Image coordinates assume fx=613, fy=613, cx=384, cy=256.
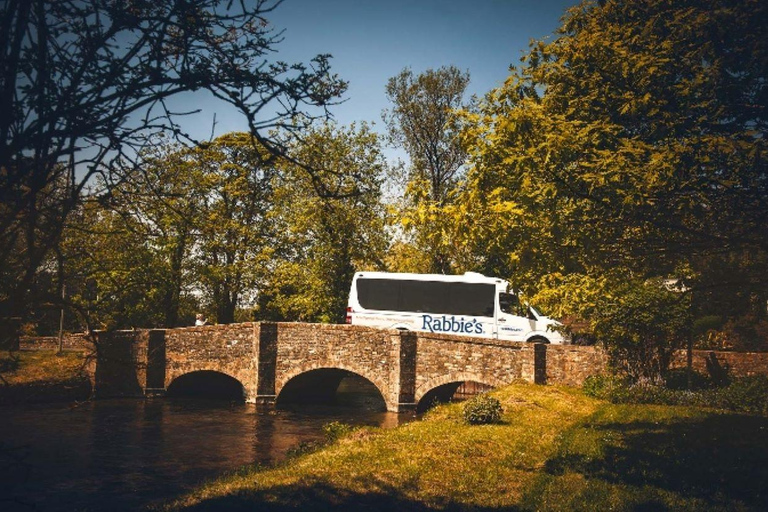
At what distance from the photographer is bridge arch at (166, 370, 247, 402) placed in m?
31.3

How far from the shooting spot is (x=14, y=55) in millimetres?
4355

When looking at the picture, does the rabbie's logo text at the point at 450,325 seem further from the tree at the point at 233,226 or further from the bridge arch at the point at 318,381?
the tree at the point at 233,226

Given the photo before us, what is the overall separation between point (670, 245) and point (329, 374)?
22.6 meters

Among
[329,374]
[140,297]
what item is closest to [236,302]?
[140,297]

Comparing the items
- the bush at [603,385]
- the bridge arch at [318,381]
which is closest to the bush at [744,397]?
the bush at [603,385]

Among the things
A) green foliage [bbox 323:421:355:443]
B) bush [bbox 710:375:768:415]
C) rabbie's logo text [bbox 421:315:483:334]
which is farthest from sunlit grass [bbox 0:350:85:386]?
bush [bbox 710:375:768:415]

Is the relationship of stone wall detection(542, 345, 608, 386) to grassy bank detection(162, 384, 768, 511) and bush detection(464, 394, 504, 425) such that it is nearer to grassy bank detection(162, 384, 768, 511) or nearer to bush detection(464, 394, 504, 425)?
grassy bank detection(162, 384, 768, 511)

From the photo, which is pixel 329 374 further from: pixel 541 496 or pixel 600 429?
pixel 541 496

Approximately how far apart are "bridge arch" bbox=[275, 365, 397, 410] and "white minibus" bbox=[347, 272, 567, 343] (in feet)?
8.54

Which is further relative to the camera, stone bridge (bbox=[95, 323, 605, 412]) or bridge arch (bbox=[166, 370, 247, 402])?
A: bridge arch (bbox=[166, 370, 247, 402])

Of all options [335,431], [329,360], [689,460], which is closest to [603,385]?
[689,460]

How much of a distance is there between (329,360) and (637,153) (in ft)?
64.3

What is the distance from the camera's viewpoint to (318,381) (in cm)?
3062

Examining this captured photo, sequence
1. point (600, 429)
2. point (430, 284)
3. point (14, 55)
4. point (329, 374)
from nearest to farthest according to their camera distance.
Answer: point (14, 55) → point (600, 429) → point (430, 284) → point (329, 374)
